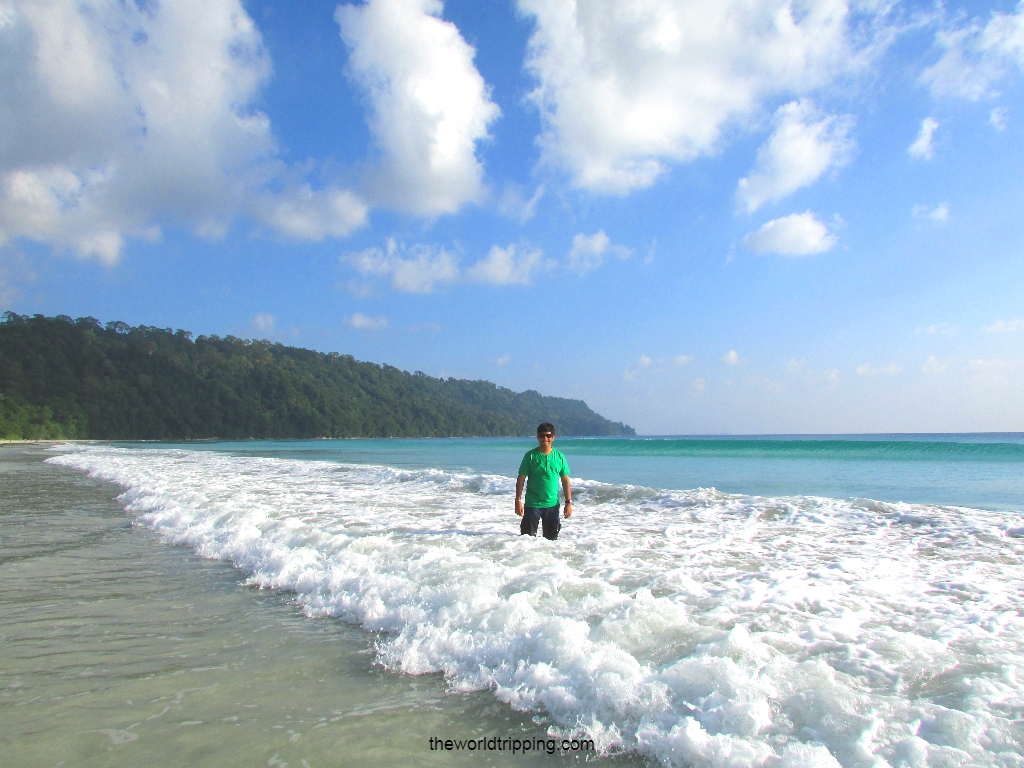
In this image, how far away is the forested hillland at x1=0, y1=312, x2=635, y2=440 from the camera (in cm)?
8962

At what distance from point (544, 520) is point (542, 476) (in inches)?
27.8

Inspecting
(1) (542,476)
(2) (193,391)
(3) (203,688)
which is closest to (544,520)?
(1) (542,476)

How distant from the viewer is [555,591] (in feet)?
17.1

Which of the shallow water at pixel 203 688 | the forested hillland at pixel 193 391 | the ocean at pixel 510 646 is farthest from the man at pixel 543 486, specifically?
the forested hillland at pixel 193 391

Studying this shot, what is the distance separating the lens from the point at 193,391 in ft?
374

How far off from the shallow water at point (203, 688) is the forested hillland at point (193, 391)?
302 feet

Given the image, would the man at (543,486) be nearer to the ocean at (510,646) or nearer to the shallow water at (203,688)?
the ocean at (510,646)

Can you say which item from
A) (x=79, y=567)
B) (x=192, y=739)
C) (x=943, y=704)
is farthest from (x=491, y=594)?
(x=79, y=567)

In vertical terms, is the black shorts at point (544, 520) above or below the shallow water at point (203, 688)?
above

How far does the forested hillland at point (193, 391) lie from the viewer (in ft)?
294

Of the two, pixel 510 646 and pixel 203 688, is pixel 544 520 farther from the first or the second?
pixel 203 688

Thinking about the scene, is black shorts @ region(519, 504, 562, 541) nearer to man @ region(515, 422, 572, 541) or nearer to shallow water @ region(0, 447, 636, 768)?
man @ region(515, 422, 572, 541)

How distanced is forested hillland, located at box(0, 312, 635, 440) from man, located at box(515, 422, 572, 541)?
92746mm

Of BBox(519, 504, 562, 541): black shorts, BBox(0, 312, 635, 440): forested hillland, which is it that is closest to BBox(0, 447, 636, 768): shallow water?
BBox(519, 504, 562, 541): black shorts
